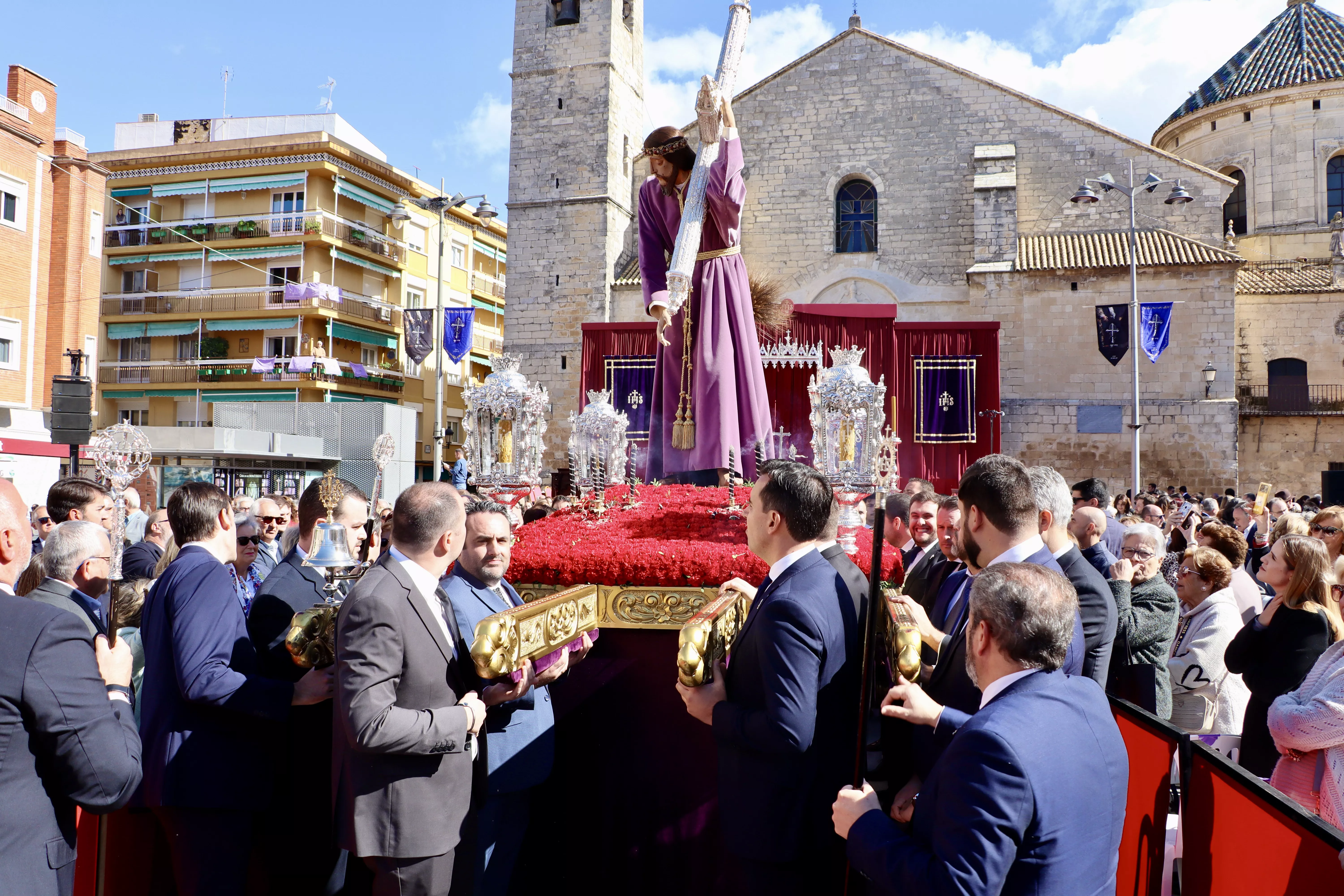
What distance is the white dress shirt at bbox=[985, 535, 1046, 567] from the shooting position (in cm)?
273

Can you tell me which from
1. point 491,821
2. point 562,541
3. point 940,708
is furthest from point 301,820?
point 940,708

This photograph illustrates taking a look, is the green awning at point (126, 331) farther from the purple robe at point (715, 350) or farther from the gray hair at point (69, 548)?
the gray hair at point (69, 548)

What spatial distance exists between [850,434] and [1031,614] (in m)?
2.66

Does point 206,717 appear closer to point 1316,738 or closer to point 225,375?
point 1316,738

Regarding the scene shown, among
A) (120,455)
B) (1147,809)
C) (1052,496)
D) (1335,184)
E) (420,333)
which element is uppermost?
(1335,184)

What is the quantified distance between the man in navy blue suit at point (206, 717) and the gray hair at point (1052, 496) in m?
2.47

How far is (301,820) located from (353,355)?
30762mm

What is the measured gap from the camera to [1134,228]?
64.3 ft

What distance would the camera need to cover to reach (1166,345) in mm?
19906

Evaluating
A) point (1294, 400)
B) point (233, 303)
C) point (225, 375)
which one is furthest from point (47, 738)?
point (233, 303)

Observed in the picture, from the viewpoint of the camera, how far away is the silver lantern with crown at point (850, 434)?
4.55m

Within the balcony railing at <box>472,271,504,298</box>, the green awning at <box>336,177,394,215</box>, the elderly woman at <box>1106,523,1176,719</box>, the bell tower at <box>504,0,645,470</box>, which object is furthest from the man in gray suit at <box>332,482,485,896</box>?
the balcony railing at <box>472,271,504,298</box>

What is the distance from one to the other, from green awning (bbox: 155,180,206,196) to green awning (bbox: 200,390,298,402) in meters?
6.86

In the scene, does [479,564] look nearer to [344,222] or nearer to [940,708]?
[940,708]
